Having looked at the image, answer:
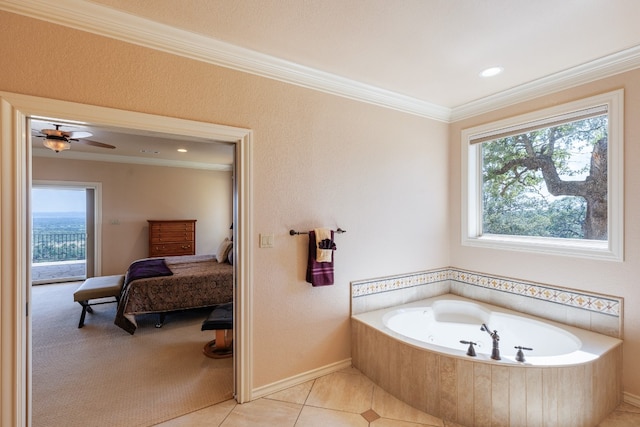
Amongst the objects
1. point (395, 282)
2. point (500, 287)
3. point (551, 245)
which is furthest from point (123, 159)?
point (551, 245)

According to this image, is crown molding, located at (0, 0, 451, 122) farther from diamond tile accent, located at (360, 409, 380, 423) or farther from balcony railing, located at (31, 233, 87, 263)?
balcony railing, located at (31, 233, 87, 263)

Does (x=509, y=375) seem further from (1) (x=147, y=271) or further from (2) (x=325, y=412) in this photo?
(1) (x=147, y=271)

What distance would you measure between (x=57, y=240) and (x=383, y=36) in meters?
8.86

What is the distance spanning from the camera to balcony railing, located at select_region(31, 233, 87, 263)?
7105mm

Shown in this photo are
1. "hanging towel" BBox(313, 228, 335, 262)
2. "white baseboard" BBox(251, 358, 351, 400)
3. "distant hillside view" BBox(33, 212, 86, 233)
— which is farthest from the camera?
"distant hillside view" BBox(33, 212, 86, 233)

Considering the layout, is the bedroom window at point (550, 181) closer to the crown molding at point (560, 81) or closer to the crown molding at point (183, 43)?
the crown molding at point (560, 81)

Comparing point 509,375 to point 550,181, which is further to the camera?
point 550,181

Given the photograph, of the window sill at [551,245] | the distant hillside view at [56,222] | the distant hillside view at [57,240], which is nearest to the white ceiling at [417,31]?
the window sill at [551,245]

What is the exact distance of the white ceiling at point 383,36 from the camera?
1.69 metres

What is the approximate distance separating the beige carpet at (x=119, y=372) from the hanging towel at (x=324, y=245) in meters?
1.32

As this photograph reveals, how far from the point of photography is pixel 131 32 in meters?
1.82

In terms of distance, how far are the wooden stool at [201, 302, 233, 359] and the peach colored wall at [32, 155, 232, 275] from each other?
399cm

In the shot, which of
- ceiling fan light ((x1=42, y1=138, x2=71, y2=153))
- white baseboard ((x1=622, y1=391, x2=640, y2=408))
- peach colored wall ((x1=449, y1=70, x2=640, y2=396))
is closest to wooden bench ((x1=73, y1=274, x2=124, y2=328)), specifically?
ceiling fan light ((x1=42, y1=138, x2=71, y2=153))

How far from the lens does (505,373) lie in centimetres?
190
